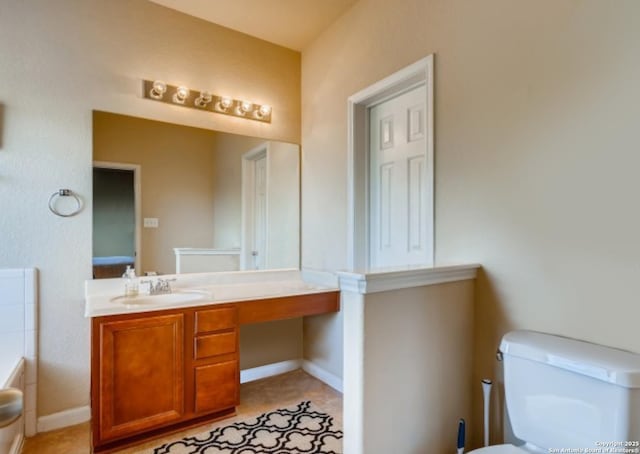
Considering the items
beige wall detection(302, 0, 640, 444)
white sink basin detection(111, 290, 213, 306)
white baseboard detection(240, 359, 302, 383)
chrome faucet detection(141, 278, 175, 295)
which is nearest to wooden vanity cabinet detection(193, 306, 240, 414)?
white sink basin detection(111, 290, 213, 306)

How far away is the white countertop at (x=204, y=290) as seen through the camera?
1923 millimetres

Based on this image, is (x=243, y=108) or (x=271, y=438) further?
(x=243, y=108)

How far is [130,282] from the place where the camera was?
2.27 m

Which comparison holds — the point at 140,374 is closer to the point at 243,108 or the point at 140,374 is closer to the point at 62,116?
the point at 62,116

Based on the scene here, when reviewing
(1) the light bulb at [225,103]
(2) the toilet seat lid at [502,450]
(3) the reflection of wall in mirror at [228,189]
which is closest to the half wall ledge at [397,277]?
(2) the toilet seat lid at [502,450]

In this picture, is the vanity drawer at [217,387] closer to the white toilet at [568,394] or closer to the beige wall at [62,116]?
the beige wall at [62,116]

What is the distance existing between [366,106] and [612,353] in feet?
6.37

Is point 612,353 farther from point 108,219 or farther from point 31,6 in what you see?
point 31,6

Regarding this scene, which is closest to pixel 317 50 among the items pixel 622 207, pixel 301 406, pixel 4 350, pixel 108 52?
pixel 108 52

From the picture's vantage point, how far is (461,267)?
5.27 feet

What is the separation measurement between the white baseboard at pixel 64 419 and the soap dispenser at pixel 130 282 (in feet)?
2.36


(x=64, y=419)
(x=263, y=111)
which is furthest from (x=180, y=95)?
(x=64, y=419)

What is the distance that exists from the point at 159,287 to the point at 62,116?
118 centimetres

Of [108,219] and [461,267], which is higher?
[108,219]
